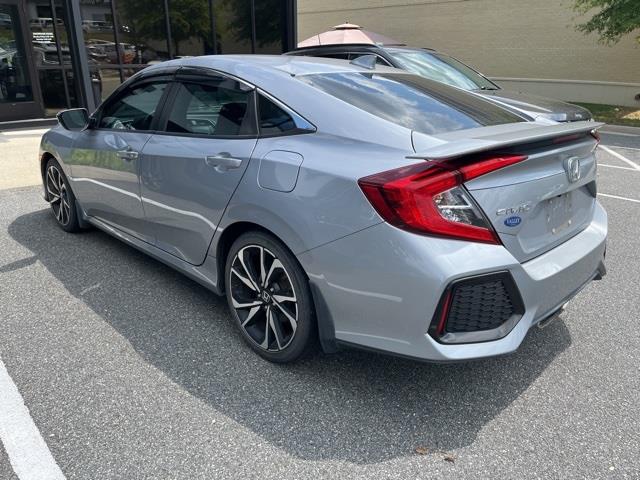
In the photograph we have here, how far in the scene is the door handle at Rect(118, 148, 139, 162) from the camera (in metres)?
3.51

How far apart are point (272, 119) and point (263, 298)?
3.19ft

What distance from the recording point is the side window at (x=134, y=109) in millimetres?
3549

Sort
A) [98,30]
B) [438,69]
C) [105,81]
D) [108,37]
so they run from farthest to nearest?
[105,81]
[108,37]
[98,30]
[438,69]

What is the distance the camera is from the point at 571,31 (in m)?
17.3

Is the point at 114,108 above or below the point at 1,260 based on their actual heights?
above

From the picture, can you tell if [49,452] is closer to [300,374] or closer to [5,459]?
[5,459]

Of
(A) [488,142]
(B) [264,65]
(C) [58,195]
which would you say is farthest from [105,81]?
(A) [488,142]

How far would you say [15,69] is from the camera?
10.7 metres

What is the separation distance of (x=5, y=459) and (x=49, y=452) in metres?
0.17

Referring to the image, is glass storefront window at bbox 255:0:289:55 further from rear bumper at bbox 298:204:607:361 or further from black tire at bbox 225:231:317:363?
rear bumper at bbox 298:204:607:361

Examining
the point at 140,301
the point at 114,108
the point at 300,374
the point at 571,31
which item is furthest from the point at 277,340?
the point at 571,31

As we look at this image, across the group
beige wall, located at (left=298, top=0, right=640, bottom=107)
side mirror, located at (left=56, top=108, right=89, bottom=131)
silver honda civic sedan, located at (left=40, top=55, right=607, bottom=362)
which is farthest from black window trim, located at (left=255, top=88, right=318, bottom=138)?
beige wall, located at (left=298, top=0, right=640, bottom=107)

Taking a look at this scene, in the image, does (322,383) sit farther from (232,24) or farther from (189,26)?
(232,24)

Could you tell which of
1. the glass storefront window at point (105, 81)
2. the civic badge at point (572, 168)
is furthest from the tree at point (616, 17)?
the civic badge at point (572, 168)
